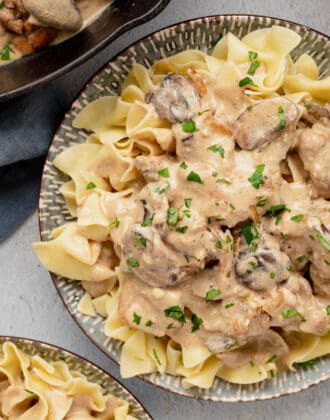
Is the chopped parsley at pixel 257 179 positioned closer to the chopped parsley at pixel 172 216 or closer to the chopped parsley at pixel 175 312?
the chopped parsley at pixel 172 216

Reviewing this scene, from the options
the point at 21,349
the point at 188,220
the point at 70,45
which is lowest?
the point at 21,349

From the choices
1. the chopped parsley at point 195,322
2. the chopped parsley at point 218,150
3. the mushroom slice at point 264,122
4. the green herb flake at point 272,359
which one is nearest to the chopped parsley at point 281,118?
the mushroom slice at point 264,122

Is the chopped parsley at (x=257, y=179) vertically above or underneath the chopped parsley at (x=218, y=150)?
underneath

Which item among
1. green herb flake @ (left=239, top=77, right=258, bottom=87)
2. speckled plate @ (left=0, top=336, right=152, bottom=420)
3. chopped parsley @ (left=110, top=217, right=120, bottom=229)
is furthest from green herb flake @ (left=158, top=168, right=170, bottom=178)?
speckled plate @ (left=0, top=336, right=152, bottom=420)

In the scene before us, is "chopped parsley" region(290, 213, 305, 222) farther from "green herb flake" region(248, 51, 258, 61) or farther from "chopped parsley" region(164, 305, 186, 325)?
"green herb flake" region(248, 51, 258, 61)

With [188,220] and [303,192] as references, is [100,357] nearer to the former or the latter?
[188,220]

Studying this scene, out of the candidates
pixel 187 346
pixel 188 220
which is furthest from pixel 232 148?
pixel 187 346

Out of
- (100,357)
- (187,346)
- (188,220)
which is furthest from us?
(100,357)
